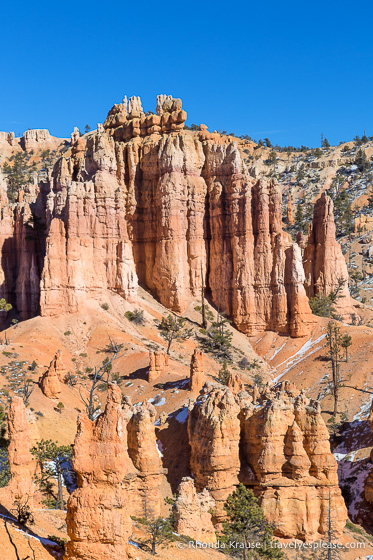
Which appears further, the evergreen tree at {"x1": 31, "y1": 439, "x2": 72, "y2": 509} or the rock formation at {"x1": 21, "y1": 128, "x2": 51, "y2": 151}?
the rock formation at {"x1": 21, "y1": 128, "x2": 51, "y2": 151}

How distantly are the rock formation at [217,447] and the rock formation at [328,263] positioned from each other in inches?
1690

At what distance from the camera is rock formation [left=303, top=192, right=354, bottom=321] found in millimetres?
75500

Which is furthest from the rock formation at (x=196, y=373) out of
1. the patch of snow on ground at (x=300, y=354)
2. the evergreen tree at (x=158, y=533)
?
the evergreen tree at (x=158, y=533)

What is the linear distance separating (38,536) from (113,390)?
5.61m

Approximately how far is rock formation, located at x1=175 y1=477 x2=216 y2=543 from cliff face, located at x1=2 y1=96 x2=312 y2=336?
130 feet

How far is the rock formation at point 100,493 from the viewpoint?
17.6 meters

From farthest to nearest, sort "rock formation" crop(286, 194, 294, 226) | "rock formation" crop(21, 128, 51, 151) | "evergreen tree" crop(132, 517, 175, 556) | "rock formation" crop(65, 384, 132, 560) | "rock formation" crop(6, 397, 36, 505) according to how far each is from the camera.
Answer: "rock formation" crop(21, 128, 51, 151) → "rock formation" crop(286, 194, 294, 226) → "evergreen tree" crop(132, 517, 175, 556) → "rock formation" crop(6, 397, 36, 505) → "rock formation" crop(65, 384, 132, 560)

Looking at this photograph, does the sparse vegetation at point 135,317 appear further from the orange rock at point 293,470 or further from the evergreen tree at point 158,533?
the evergreen tree at point 158,533

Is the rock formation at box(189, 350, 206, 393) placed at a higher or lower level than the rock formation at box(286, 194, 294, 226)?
lower

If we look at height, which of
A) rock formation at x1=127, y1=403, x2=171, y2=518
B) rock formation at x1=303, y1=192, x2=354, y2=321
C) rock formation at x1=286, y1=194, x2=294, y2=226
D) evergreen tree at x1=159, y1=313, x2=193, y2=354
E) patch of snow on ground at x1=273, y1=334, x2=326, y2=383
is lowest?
rock formation at x1=127, y1=403, x2=171, y2=518

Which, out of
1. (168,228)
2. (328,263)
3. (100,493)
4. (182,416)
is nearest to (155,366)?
(182,416)

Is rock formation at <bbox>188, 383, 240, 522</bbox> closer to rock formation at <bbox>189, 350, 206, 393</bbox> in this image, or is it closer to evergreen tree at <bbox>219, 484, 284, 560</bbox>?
evergreen tree at <bbox>219, 484, 284, 560</bbox>

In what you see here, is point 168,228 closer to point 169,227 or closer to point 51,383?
point 169,227

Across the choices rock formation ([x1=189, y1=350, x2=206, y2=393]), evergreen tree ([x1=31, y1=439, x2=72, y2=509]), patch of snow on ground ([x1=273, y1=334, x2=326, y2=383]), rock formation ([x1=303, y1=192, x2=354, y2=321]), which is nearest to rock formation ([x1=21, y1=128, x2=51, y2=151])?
rock formation ([x1=303, y1=192, x2=354, y2=321])
